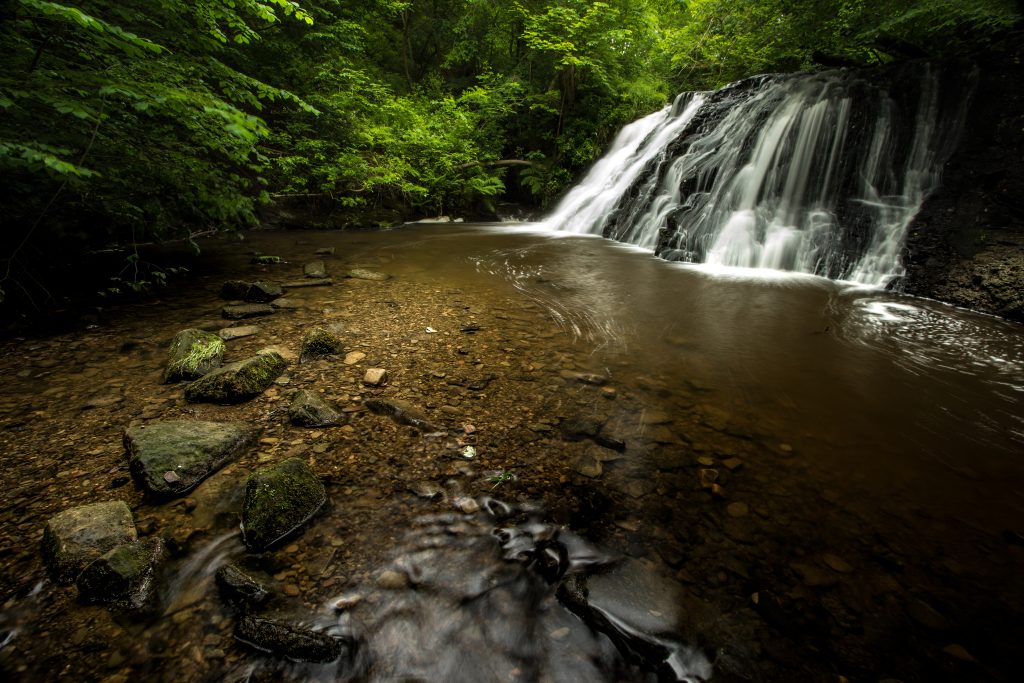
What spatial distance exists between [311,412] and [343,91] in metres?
11.1

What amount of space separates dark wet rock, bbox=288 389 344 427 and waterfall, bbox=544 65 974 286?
691 cm

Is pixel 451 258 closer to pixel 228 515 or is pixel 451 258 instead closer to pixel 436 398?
pixel 436 398

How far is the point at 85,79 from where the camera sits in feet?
9.27

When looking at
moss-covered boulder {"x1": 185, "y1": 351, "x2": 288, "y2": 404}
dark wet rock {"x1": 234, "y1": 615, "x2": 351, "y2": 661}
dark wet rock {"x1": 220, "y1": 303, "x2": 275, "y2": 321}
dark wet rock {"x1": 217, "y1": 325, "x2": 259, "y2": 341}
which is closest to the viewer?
dark wet rock {"x1": 234, "y1": 615, "x2": 351, "y2": 661}

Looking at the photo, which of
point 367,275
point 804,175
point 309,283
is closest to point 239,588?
point 309,283

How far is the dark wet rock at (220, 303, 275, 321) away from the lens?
375 cm

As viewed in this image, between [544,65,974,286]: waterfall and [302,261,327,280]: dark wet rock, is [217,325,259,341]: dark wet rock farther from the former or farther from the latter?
[544,65,974,286]: waterfall

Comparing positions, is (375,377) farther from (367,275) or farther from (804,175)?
(804,175)

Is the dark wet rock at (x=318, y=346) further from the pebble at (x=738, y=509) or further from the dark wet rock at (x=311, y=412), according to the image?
the pebble at (x=738, y=509)

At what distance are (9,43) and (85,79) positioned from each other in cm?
57

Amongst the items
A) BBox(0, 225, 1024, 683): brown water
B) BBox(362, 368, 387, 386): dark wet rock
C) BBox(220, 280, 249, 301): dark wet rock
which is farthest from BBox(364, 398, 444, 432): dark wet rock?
BBox(220, 280, 249, 301): dark wet rock

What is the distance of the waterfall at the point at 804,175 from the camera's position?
6.50 meters

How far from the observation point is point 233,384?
2.46 m

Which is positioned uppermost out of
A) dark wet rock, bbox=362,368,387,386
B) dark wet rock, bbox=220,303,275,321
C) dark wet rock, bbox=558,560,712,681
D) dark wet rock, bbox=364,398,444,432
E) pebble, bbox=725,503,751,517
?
dark wet rock, bbox=220,303,275,321
